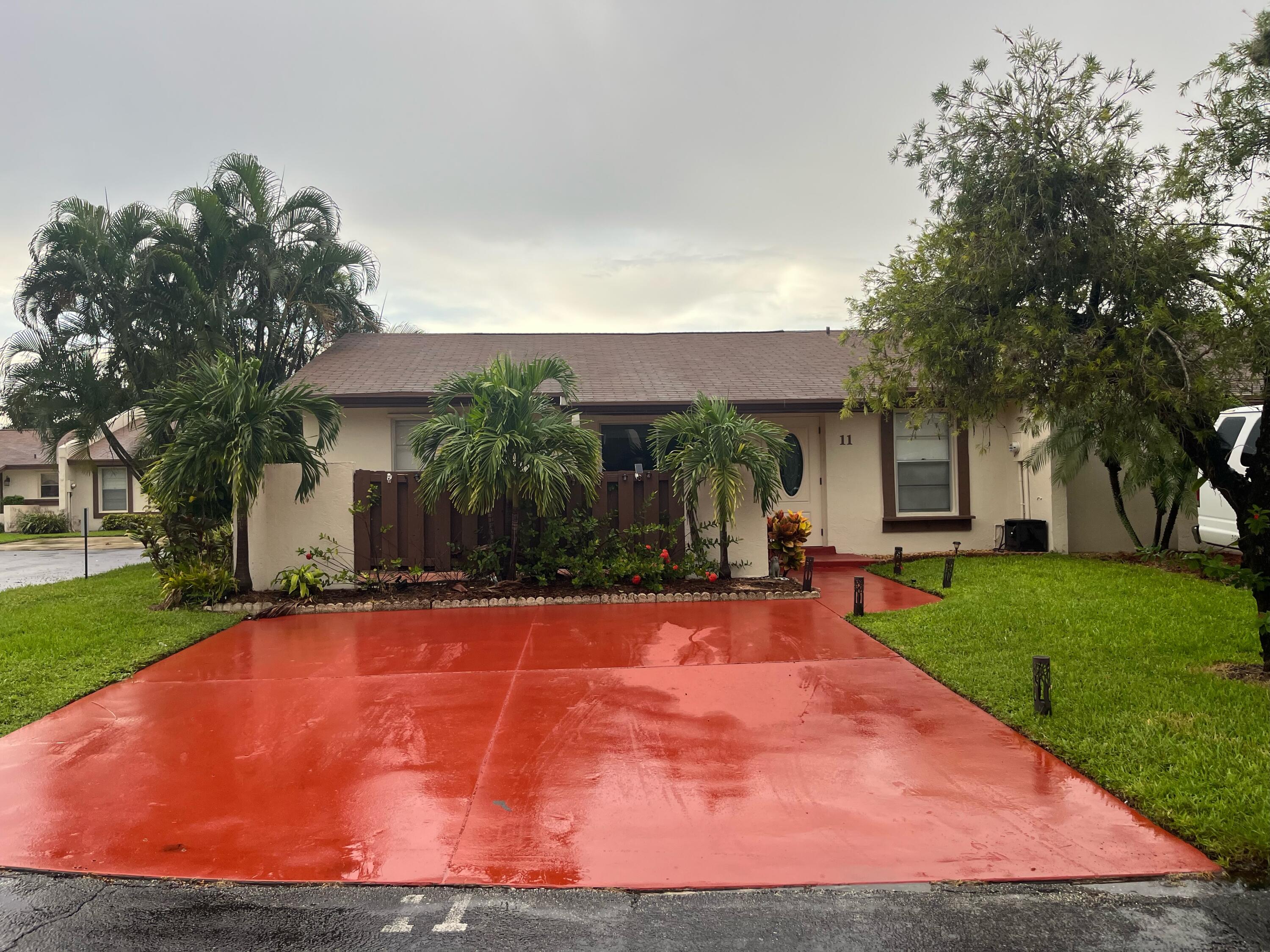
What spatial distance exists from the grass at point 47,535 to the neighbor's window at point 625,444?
18.3 m

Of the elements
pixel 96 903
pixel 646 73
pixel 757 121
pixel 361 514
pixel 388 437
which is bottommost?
pixel 96 903

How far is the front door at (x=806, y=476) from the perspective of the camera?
12.9 metres

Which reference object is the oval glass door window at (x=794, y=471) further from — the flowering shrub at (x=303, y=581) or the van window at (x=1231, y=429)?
the flowering shrub at (x=303, y=581)

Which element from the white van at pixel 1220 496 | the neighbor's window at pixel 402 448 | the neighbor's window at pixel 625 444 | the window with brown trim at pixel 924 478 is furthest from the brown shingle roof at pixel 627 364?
the white van at pixel 1220 496

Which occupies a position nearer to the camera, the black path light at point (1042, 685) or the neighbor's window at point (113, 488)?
the black path light at point (1042, 685)

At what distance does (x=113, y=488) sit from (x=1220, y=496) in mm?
30221

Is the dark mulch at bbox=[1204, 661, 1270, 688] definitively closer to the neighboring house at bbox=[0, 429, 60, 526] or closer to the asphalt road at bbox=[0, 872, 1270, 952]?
the asphalt road at bbox=[0, 872, 1270, 952]

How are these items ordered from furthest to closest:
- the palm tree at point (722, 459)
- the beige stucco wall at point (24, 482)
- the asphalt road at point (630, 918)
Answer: the beige stucco wall at point (24, 482), the palm tree at point (722, 459), the asphalt road at point (630, 918)

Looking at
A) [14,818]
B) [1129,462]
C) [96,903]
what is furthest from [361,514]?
[1129,462]

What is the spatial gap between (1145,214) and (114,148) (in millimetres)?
14818

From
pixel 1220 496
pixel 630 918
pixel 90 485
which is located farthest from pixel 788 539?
pixel 90 485

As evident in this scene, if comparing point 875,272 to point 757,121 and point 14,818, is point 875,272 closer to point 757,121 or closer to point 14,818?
point 757,121

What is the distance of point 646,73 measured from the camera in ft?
38.5

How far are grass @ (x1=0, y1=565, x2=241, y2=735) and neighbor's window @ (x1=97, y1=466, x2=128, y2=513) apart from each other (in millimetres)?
18368
